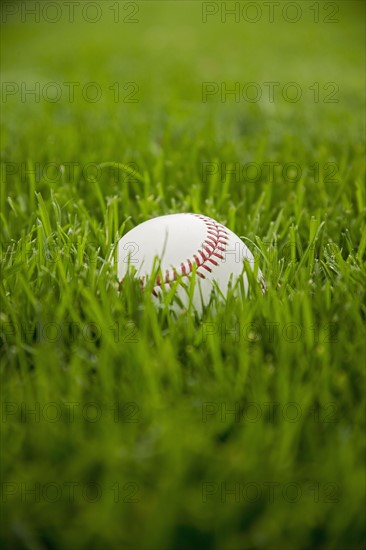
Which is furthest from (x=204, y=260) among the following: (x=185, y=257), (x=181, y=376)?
(x=181, y=376)

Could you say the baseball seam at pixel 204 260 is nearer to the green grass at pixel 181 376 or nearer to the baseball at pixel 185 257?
the baseball at pixel 185 257

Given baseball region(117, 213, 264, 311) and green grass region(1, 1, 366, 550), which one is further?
baseball region(117, 213, 264, 311)

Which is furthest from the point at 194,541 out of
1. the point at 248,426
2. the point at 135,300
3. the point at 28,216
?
the point at 28,216

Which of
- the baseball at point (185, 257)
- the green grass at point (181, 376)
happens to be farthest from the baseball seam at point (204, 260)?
the green grass at point (181, 376)

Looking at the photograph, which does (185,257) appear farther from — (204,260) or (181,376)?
(181,376)

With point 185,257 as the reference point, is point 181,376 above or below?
below

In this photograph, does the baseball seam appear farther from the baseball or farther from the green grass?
the green grass

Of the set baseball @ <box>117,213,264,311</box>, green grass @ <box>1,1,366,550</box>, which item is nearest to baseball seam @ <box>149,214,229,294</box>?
baseball @ <box>117,213,264,311</box>

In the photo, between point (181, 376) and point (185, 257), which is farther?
point (185, 257)

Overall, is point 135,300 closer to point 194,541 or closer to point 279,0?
point 194,541
